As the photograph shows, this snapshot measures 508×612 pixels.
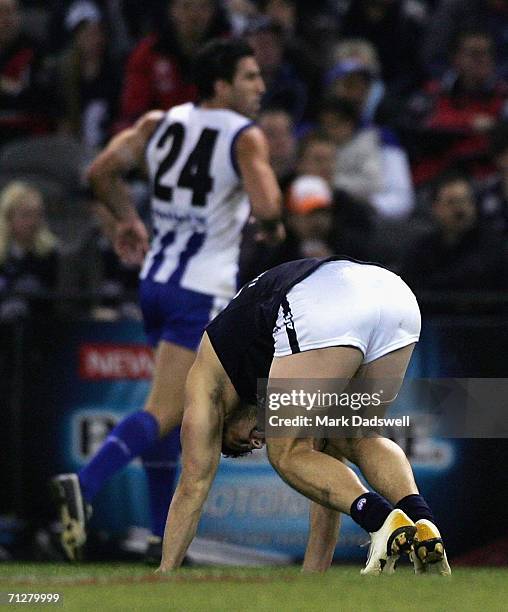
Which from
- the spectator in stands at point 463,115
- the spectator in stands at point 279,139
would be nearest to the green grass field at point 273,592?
the spectator in stands at point 279,139

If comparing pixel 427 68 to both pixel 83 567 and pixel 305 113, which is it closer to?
pixel 305 113

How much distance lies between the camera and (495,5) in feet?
41.8

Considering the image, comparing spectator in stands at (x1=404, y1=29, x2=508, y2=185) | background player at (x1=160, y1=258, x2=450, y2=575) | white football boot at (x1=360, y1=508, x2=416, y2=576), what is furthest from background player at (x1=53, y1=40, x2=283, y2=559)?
spectator in stands at (x1=404, y1=29, x2=508, y2=185)

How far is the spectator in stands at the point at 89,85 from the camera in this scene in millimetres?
12273

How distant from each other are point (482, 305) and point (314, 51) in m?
4.44

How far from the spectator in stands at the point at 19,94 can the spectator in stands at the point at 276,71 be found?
171 centimetres

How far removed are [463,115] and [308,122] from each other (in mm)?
1177

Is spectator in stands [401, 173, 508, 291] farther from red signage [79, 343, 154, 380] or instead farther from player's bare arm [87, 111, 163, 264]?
player's bare arm [87, 111, 163, 264]

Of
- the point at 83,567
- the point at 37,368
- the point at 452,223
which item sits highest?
the point at 452,223

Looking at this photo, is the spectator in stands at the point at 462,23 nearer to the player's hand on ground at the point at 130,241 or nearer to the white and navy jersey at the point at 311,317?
the player's hand on ground at the point at 130,241

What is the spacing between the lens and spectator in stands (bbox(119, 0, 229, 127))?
1187cm

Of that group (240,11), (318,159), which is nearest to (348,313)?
(318,159)

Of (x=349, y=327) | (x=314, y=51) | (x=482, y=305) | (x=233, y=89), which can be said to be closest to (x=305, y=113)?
(x=314, y=51)

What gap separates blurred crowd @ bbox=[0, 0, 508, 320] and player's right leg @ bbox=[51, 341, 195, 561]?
1530 mm
